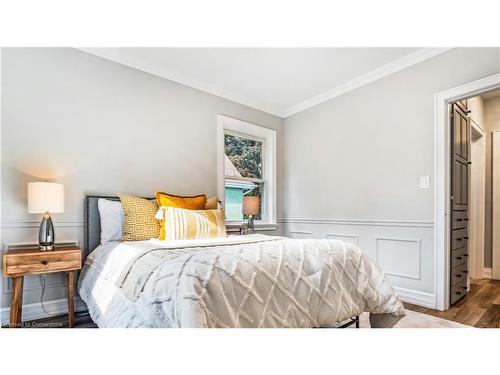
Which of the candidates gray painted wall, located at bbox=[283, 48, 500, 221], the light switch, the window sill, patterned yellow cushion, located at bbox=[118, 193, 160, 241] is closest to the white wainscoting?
gray painted wall, located at bbox=[283, 48, 500, 221]

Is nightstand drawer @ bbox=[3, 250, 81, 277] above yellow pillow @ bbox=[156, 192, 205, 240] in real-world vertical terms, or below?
below

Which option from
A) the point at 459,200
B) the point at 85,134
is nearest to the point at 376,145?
the point at 459,200

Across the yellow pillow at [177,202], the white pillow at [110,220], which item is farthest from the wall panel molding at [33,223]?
the yellow pillow at [177,202]

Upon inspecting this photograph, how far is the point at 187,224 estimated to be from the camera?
2.37 m

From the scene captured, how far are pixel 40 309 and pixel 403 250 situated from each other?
11.0ft

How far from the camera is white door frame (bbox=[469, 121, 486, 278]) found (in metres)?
3.95

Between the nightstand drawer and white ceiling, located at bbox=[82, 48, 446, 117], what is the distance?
1.86 metres

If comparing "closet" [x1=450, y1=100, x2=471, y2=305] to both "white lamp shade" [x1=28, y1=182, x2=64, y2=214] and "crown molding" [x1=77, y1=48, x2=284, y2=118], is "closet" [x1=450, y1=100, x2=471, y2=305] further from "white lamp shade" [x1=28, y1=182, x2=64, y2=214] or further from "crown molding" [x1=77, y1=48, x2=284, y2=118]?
"white lamp shade" [x1=28, y1=182, x2=64, y2=214]

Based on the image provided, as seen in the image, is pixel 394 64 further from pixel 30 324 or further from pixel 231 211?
pixel 30 324

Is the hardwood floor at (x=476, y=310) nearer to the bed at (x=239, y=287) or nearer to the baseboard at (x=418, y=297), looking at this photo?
the baseboard at (x=418, y=297)

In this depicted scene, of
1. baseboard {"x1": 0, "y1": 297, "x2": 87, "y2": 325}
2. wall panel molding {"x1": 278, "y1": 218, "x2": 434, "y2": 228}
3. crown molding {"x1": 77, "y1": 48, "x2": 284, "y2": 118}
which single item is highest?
crown molding {"x1": 77, "y1": 48, "x2": 284, "y2": 118}

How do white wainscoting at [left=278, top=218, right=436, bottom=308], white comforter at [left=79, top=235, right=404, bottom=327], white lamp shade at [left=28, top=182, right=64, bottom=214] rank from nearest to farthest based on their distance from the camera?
1. white comforter at [left=79, top=235, right=404, bottom=327]
2. white lamp shade at [left=28, top=182, right=64, bottom=214]
3. white wainscoting at [left=278, top=218, right=436, bottom=308]
